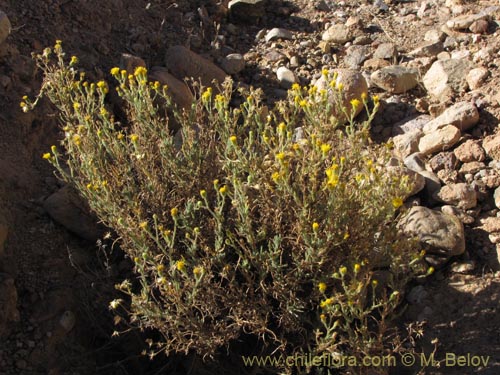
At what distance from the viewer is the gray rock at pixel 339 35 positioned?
577 cm

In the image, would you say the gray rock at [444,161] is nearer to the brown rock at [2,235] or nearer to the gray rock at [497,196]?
the gray rock at [497,196]

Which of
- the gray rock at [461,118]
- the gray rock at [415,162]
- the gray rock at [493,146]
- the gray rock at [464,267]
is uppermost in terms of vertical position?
the gray rock at [461,118]

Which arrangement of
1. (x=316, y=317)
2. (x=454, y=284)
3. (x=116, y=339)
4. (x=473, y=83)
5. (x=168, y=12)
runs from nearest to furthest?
(x=316, y=317)
(x=116, y=339)
(x=454, y=284)
(x=473, y=83)
(x=168, y=12)

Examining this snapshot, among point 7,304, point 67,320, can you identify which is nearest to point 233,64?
point 67,320

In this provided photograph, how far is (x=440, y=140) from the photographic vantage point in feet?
14.6

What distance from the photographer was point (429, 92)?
5051 millimetres

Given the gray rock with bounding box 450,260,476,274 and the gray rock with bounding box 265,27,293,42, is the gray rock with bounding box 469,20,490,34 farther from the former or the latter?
the gray rock with bounding box 450,260,476,274

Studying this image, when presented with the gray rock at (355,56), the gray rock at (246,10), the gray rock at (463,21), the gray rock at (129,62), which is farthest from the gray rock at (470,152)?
the gray rock at (246,10)

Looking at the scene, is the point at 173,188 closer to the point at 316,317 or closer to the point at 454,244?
the point at 316,317

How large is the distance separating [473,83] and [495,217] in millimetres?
1305

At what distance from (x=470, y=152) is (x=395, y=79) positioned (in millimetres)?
1015

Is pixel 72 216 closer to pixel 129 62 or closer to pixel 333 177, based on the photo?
pixel 129 62

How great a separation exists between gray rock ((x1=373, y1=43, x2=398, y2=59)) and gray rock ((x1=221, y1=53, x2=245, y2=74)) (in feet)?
3.81

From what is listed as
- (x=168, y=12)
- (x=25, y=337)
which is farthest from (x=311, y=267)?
(x=168, y=12)
